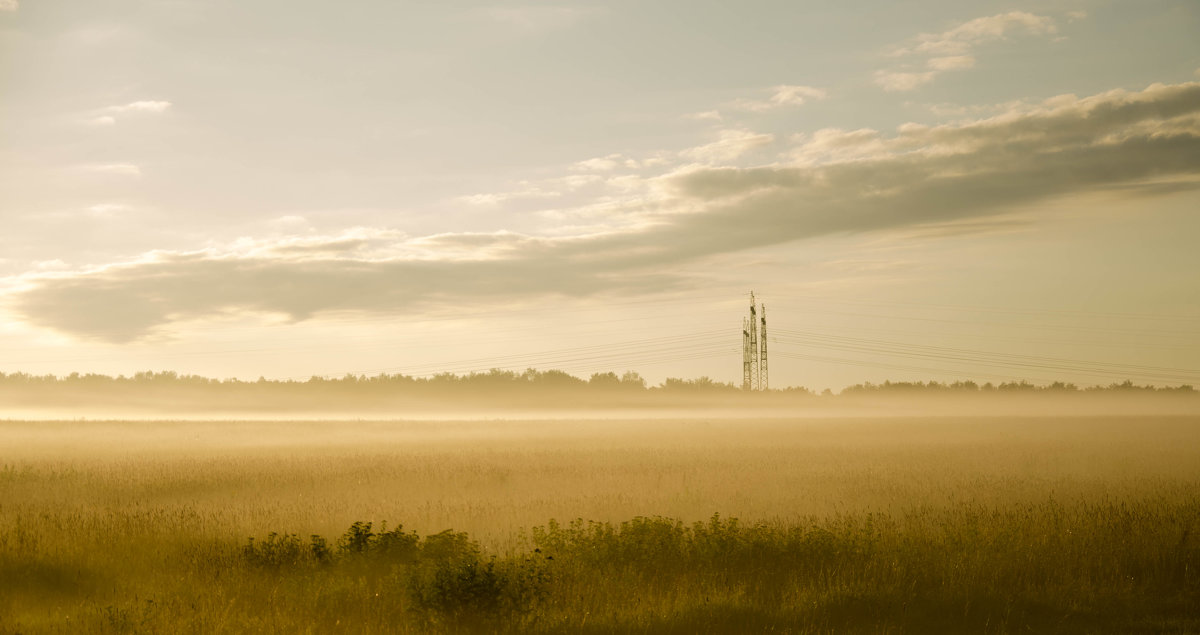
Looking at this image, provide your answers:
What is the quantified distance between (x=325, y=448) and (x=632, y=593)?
43.8 m

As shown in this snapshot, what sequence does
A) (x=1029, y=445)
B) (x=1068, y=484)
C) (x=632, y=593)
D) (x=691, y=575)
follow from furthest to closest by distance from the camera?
(x=1029, y=445) < (x=1068, y=484) < (x=691, y=575) < (x=632, y=593)

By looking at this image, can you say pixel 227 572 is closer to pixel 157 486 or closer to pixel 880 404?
pixel 157 486

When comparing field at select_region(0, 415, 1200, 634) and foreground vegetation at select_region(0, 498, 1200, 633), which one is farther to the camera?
field at select_region(0, 415, 1200, 634)

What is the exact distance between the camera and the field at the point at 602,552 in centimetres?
1248

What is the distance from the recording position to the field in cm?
1248

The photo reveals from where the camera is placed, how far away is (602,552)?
1533 centimetres

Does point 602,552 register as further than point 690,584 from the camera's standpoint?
Yes

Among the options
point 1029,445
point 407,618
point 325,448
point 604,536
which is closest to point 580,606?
point 407,618

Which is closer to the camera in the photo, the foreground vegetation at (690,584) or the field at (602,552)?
the foreground vegetation at (690,584)

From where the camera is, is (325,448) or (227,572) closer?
(227,572)

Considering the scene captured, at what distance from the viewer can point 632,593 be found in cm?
1338

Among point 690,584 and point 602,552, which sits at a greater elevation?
point 602,552

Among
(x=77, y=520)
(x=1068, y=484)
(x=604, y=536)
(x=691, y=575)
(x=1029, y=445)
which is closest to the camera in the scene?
(x=691, y=575)

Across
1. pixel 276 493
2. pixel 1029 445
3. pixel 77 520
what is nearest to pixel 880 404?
pixel 1029 445
